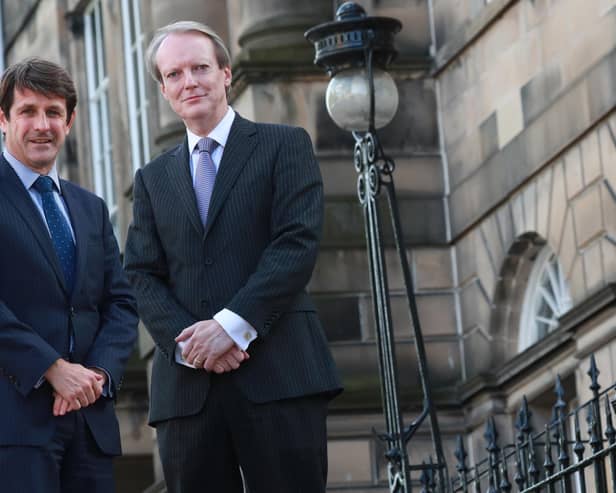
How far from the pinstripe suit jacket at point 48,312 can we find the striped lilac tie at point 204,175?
1.15 ft

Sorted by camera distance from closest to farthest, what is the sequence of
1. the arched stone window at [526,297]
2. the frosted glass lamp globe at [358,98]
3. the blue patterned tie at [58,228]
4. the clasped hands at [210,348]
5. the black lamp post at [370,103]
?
the clasped hands at [210,348] < the blue patterned tie at [58,228] < the black lamp post at [370,103] < the frosted glass lamp globe at [358,98] < the arched stone window at [526,297]

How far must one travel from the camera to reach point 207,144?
721 cm

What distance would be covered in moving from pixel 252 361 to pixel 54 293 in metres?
0.68

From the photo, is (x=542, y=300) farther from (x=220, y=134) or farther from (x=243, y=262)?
(x=243, y=262)

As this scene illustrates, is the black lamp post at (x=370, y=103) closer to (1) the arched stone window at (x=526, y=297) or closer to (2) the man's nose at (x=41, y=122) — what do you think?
(1) the arched stone window at (x=526, y=297)

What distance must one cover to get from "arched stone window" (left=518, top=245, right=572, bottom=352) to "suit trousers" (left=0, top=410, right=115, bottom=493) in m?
7.43

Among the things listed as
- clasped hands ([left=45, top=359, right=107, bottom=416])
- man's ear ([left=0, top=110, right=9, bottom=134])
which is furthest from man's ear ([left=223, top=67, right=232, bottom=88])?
clasped hands ([left=45, top=359, right=107, bottom=416])

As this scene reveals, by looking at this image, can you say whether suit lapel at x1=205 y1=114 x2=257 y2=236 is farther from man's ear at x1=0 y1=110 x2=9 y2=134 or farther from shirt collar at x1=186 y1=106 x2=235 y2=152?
man's ear at x1=0 y1=110 x2=9 y2=134

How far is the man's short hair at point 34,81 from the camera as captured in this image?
692 centimetres

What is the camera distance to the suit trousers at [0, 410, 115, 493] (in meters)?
6.57

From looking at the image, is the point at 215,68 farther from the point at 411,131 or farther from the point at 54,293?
the point at 411,131

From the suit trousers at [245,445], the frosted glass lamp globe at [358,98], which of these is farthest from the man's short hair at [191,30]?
the frosted glass lamp globe at [358,98]

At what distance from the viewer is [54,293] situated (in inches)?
269

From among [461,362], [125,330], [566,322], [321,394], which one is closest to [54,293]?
[125,330]
